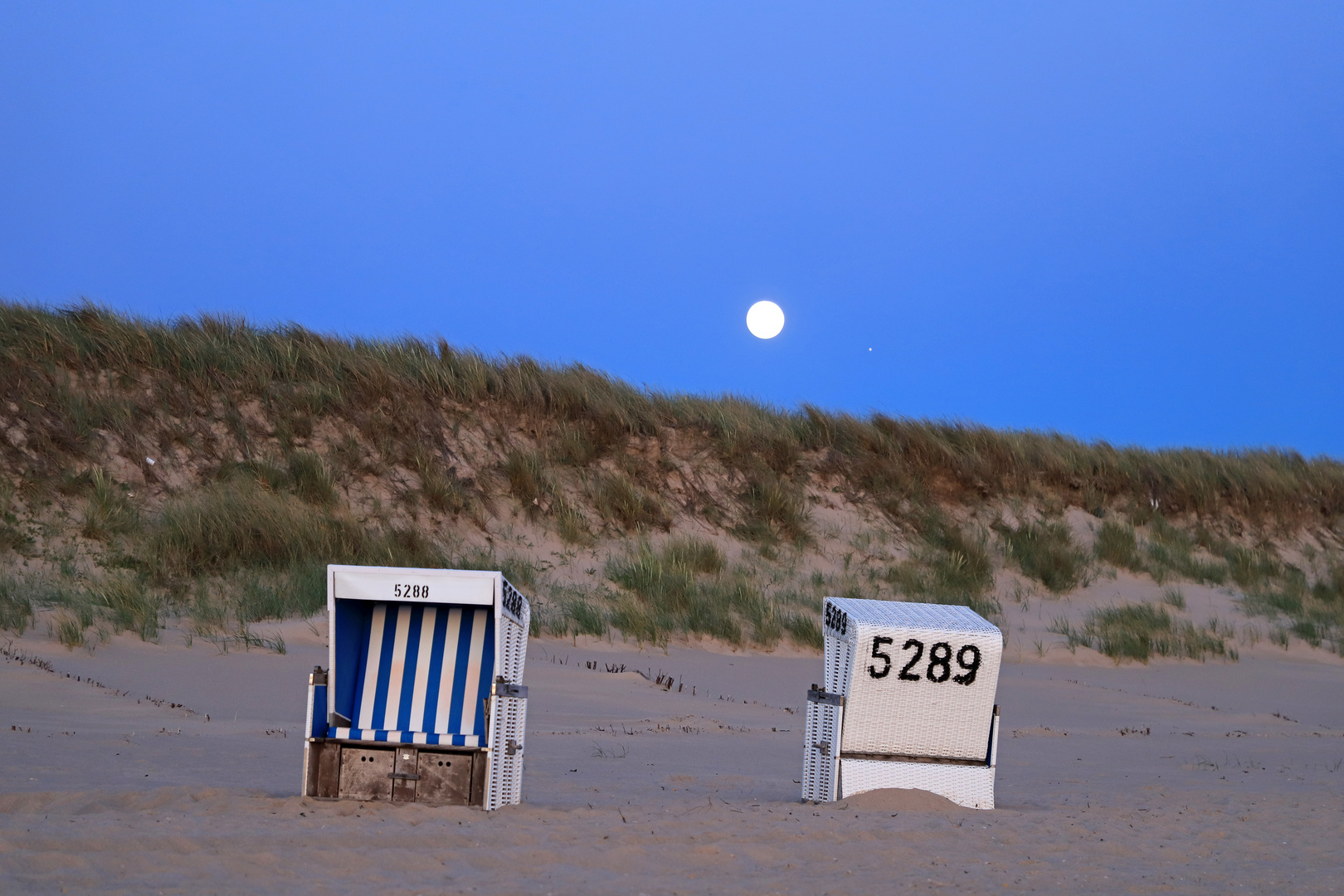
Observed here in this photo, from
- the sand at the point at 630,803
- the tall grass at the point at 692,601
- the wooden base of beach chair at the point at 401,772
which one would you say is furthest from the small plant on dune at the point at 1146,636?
the wooden base of beach chair at the point at 401,772

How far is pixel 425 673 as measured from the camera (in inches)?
252

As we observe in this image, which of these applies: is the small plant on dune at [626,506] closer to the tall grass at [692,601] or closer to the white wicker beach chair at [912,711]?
the tall grass at [692,601]

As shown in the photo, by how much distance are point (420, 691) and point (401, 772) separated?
2.22 ft

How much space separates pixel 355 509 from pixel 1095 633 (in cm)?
1077

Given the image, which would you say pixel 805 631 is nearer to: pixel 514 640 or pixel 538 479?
pixel 538 479

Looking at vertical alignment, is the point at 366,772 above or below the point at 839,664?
below

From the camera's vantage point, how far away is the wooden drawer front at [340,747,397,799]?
18.9ft

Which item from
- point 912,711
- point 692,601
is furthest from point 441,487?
point 912,711

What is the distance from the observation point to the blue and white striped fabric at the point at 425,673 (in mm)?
6371

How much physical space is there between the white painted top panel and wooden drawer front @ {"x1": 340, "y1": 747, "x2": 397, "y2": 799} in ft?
2.69

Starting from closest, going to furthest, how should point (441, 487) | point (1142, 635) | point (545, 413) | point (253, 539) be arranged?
→ point (253, 539) → point (1142, 635) → point (441, 487) → point (545, 413)

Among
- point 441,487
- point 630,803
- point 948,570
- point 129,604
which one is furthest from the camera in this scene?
point 948,570

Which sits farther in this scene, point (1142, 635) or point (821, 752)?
point (1142, 635)

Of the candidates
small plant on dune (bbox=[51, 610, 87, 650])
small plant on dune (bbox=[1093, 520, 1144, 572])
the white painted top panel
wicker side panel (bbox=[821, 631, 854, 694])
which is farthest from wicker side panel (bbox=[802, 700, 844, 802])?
small plant on dune (bbox=[1093, 520, 1144, 572])
